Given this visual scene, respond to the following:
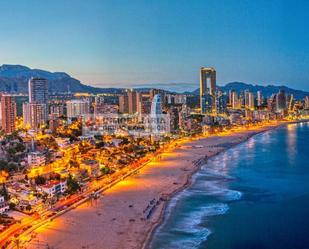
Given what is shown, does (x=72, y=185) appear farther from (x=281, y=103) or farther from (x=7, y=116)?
(x=281, y=103)

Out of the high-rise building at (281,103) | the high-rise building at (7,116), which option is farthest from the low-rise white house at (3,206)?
the high-rise building at (281,103)

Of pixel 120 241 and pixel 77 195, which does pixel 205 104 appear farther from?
pixel 120 241

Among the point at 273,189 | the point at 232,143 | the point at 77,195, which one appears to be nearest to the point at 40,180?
the point at 77,195

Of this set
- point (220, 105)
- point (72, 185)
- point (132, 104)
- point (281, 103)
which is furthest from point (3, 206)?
point (281, 103)

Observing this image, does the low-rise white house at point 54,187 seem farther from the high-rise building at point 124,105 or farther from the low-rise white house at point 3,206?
the high-rise building at point 124,105

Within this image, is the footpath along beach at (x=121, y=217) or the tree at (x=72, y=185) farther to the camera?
the tree at (x=72, y=185)

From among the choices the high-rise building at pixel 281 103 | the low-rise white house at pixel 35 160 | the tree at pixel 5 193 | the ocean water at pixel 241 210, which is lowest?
the ocean water at pixel 241 210

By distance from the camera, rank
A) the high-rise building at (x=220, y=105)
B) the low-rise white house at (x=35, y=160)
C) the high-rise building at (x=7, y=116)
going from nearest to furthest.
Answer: the low-rise white house at (x=35, y=160) → the high-rise building at (x=7, y=116) → the high-rise building at (x=220, y=105)
